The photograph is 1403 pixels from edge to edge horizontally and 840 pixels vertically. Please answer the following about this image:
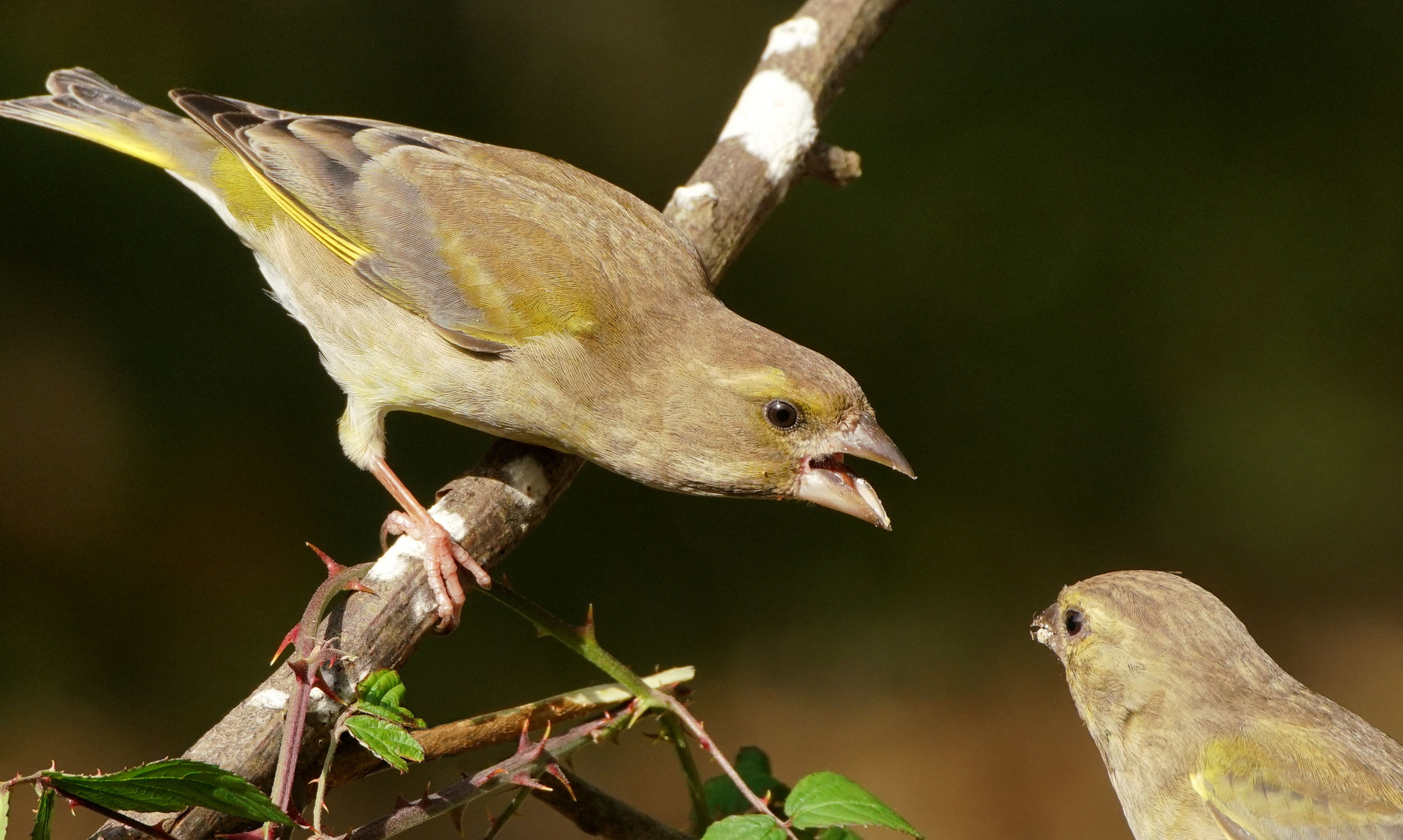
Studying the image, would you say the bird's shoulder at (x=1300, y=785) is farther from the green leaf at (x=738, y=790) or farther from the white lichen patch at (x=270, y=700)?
the white lichen patch at (x=270, y=700)

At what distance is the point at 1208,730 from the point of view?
8.82 ft

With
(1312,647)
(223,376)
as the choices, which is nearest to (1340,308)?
(1312,647)

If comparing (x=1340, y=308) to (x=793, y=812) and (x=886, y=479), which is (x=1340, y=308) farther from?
(x=793, y=812)

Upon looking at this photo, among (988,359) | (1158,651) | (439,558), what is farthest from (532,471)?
(988,359)

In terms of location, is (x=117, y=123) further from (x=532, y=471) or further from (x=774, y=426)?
(x=774, y=426)

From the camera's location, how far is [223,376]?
19.1ft

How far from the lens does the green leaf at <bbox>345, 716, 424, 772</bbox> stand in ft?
6.27

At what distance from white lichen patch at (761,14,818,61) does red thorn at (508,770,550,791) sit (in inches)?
104

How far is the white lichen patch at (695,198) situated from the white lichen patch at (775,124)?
20 cm

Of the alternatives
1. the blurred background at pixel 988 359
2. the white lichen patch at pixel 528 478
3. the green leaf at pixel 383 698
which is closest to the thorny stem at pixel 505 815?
the green leaf at pixel 383 698

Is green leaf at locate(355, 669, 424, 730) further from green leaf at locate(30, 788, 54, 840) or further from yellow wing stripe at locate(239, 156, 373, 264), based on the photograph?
yellow wing stripe at locate(239, 156, 373, 264)

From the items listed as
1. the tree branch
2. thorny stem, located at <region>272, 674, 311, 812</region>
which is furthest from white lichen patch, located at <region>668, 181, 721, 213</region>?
thorny stem, located at <region>272, 674, 311, 812</region>

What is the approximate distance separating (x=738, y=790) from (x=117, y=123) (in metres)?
2.86

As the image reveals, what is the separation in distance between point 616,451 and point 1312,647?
4.83 m
